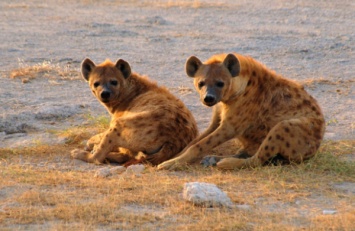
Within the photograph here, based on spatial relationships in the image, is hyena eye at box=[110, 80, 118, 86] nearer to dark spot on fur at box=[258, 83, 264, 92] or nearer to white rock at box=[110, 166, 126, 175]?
white rock at box=[110, 166, 126, 175]

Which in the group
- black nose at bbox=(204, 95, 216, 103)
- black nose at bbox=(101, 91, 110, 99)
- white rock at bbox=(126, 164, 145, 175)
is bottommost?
white rock at bbox=(126, 164, 145, 175)

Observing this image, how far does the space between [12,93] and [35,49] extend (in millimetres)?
2188

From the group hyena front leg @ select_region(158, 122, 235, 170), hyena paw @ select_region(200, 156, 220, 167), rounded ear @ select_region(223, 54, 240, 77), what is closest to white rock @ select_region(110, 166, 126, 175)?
hyena front leg @ select_region(158, 122, 235, 170)

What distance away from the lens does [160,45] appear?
1038cm

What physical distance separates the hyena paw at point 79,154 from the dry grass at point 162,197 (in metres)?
0.09

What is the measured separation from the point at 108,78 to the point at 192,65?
0.74 metres

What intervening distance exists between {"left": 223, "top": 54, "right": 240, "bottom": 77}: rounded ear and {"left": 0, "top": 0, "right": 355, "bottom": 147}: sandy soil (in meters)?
1.33

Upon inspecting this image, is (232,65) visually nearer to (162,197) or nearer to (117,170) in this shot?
(117,170)

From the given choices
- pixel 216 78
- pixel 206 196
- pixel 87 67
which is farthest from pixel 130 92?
pixel 206 196

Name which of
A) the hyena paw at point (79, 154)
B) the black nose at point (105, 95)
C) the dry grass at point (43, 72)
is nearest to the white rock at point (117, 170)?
the hyena paw at point (79, 154)

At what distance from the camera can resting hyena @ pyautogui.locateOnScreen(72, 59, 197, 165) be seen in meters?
5.88

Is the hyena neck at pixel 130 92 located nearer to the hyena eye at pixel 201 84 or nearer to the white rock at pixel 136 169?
the hyena eye at pixel 201 84

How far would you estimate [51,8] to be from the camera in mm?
13172

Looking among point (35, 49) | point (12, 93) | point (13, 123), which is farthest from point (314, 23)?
point (13, 123)
